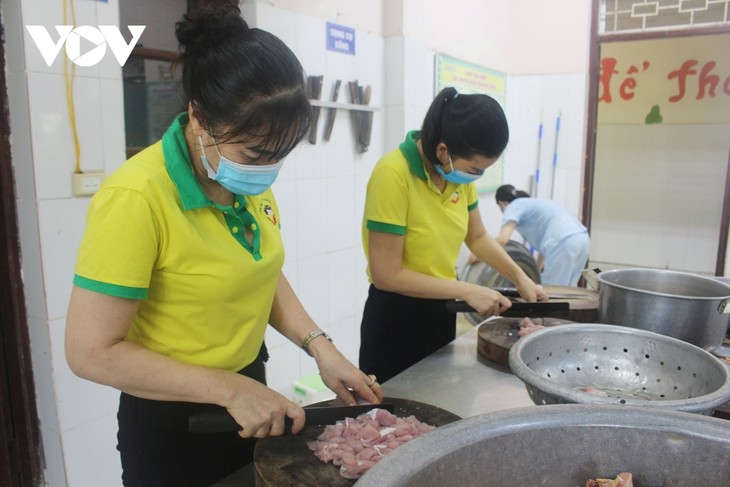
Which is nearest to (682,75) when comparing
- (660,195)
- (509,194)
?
(660,195)

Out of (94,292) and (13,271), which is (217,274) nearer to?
(94,292)

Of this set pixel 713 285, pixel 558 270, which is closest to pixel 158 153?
pixel 713 285

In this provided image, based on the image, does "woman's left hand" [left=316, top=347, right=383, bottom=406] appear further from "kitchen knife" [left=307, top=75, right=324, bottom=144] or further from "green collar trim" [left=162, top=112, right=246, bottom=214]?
"kitchen knife" [left=307, top=75, right=324, bottom=144]

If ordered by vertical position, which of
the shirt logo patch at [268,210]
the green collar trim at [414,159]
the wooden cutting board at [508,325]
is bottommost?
the wooden cutting board at [508,325]

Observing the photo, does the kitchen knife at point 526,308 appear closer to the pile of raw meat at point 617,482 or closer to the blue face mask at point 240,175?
the blue face mask at point 240,175

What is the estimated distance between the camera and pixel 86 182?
1952mm

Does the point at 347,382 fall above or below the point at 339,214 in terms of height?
below

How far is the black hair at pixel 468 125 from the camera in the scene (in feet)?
5.65

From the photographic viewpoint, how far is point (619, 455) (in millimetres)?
828

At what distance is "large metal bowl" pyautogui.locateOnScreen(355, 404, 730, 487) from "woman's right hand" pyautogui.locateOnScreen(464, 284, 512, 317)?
0.91m

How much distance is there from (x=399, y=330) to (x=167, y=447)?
99cm

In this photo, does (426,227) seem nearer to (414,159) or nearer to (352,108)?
(414,159)

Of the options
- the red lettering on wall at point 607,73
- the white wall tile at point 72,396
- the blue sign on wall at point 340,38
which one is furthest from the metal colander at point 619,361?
the red lettering on wall at point 607,73

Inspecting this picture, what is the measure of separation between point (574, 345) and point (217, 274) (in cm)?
84
